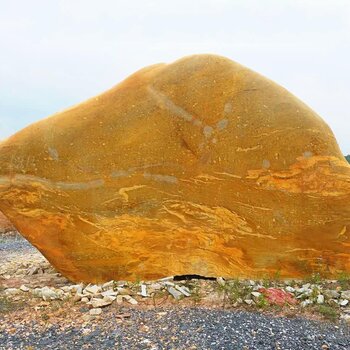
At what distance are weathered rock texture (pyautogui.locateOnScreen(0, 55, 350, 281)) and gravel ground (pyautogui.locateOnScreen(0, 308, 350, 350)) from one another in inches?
70.0

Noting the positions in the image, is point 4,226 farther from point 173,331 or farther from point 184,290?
point 173,331

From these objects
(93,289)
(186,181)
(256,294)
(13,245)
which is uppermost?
(186,181)

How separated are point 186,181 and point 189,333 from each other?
122 inches

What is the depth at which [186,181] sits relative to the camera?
8.79m

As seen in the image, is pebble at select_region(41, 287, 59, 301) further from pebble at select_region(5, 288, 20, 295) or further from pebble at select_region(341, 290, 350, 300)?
pebble at select_region(341, 290, 350, 300)

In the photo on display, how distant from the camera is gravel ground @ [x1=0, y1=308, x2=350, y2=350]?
634 centimetres

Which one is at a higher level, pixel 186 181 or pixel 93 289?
pixel 186 181

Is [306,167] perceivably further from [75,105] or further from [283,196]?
[75,105]

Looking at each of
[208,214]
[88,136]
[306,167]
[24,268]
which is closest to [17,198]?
[88,136]

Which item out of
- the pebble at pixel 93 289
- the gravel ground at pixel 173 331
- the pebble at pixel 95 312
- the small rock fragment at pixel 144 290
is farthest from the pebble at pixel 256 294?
the pebble at pixel 93 289

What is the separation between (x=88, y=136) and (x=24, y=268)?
4.47m

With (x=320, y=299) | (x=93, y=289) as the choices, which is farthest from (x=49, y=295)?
(x=320, y=299)

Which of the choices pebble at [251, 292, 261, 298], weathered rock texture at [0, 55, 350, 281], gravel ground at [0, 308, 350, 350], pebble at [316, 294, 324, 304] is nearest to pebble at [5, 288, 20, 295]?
weathered rock texture at [0, 55, 350, 281]

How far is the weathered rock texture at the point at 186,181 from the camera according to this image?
8609mm
